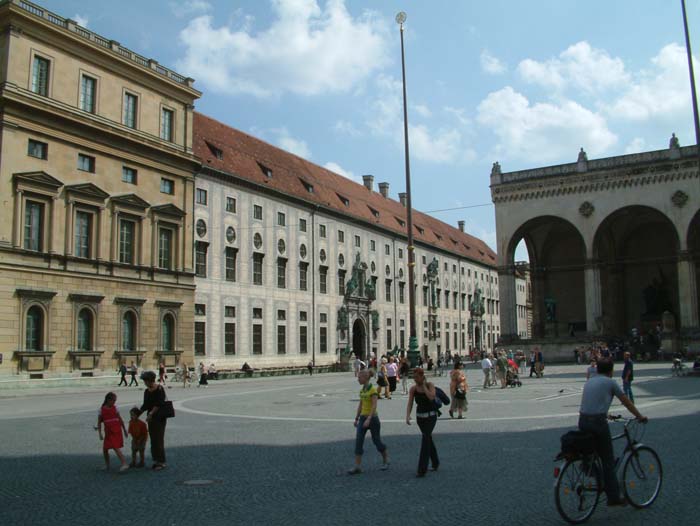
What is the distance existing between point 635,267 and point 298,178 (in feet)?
104

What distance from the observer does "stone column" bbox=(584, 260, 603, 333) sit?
192 feet

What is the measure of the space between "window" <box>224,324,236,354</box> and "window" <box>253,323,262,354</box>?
98.5 inches

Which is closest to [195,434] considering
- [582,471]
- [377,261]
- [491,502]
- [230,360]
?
[491,502]

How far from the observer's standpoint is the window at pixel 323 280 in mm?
65062

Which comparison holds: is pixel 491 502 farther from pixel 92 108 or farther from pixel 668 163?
pixel 668 163

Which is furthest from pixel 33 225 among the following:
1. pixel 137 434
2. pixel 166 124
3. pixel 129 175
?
pixel 137 434

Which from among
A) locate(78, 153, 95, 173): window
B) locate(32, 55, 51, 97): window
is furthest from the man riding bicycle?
locate(78, 153, 95, 173): window

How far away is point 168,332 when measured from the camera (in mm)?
46531

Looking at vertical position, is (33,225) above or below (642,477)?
above

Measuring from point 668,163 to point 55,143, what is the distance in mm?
44331

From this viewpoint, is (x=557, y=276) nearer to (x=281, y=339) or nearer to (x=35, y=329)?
(x=281, y=339)

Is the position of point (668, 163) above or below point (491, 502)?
above

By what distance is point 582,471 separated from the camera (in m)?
7.55

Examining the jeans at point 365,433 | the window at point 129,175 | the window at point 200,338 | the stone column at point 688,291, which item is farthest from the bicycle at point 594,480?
the stone column at point 688,291
